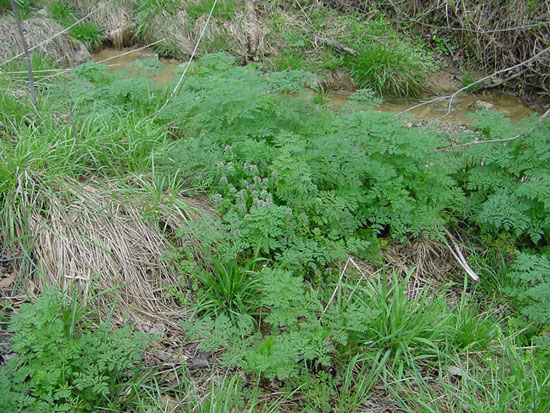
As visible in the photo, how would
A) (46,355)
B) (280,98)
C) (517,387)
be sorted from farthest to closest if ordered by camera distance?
(280,98) → (517,387) → (46,355)

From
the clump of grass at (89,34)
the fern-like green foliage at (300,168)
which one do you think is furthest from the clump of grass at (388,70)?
the clump of grass at (89,34)

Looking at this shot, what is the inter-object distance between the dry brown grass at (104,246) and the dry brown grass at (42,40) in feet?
9.43

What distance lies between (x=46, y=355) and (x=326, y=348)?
51.6 inches

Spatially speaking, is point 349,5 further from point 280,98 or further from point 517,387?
A: point 517,387

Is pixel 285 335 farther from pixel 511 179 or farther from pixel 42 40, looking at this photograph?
pixel 42 40

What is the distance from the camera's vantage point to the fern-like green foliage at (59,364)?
2.12 m

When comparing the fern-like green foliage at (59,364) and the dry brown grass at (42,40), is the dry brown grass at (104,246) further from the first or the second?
the dry brown grass at (42,40)

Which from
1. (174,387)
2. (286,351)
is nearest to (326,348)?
(286,351)

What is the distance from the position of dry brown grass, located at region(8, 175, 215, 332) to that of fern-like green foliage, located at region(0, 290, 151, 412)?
0.34 m

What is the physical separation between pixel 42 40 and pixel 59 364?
448 centimetres

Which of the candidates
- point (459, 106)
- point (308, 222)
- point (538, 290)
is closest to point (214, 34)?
point (459, 106)

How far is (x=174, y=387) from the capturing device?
2.45m

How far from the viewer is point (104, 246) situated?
2889mm

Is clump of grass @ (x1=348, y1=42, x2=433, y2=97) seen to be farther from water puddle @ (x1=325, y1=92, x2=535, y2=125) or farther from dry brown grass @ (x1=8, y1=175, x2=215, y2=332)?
dry brown grass @ (x1=8, y1=175, x2=215, y2=332)
